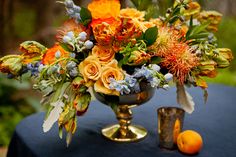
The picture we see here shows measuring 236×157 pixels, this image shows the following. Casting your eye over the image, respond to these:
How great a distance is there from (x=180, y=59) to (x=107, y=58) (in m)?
0.21

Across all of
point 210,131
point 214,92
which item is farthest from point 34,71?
point 214,92

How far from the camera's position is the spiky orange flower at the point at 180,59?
4.11 ft

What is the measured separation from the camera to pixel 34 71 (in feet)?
4.37

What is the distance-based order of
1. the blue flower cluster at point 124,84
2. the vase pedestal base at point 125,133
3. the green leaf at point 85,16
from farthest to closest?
the vase pedestal base at point 125,133
the green leaf at point 85,16
the blue flower cluster at point 124,84

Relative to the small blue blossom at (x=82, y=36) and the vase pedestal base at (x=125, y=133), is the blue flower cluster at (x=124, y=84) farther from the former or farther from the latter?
the vase pedestal base at (x=125, y=133)

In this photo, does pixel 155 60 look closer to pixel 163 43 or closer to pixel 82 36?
pixel 163 43

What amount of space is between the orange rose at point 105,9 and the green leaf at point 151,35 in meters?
0.11

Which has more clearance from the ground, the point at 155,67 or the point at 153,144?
the point at 155,67

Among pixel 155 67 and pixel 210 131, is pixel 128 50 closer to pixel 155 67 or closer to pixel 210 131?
pixel 155 67

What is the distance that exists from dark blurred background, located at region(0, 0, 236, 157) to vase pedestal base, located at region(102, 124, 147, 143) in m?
0.42

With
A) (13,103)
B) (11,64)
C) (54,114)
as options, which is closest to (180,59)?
(54,114)

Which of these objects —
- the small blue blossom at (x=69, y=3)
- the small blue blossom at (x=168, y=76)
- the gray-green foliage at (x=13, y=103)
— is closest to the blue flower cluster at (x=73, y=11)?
the small blue blossom at (x=69, y=3)

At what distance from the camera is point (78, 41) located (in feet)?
4.05

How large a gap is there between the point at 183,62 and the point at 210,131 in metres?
0.39
